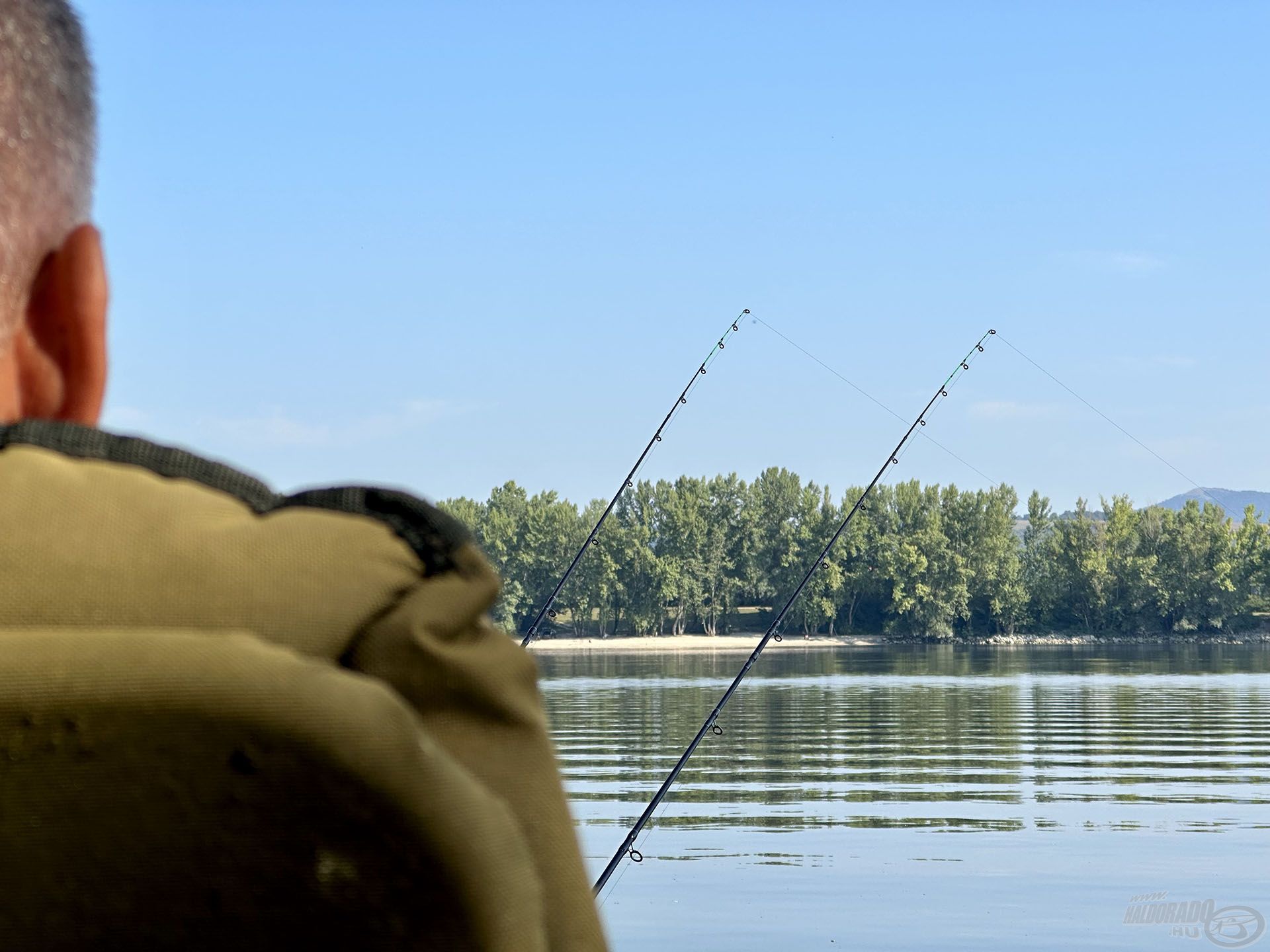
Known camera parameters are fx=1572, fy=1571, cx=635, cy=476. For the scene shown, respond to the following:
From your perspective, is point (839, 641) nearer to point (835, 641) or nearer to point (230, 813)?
point (835, 641)

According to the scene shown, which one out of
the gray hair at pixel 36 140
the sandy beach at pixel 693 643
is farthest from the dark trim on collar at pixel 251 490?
the sandy beach at pixel 693 643

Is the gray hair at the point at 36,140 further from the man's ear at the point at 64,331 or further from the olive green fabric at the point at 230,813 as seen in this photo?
the olive green fabric at the point at 230,813

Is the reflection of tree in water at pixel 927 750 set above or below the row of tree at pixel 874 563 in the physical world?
below

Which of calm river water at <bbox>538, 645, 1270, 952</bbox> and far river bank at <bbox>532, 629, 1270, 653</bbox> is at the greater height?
far river bank at <bbox>532, 629, 1270, 653</bbox>

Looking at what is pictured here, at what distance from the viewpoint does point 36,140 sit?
77 centimetres

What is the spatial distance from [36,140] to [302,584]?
11.6 inches

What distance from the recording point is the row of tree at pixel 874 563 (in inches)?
4272

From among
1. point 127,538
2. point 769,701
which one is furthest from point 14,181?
point 769,701

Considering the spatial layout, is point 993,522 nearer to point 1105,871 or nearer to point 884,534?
point 884,534

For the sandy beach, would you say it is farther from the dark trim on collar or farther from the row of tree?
the dark trim on collar

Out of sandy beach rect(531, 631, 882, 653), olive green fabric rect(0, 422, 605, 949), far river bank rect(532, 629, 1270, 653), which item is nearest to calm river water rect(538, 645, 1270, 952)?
olive green fabric rect(0, 422, 605, 949)

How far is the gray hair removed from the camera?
75cm

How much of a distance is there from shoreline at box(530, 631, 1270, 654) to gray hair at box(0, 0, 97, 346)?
10486 centimetres

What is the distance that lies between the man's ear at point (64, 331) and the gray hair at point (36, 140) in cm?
1
